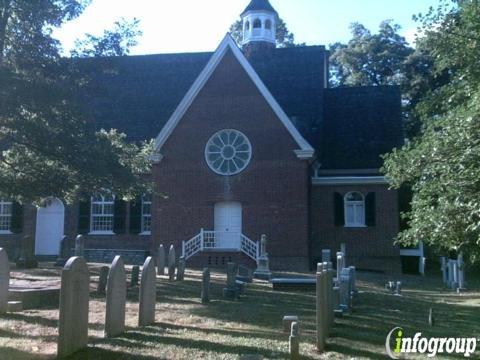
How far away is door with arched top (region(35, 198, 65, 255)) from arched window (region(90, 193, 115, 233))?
1.73 meters

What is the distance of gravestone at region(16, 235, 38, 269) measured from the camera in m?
21.2

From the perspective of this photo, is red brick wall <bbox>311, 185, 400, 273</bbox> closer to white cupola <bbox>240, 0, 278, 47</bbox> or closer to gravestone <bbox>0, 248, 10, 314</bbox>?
white cupola <bbox>240, 0, 278, 47</bbox>

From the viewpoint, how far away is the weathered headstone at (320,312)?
28.0ft

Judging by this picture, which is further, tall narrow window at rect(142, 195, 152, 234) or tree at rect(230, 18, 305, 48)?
tree at rect(230, 18, 305, 48)

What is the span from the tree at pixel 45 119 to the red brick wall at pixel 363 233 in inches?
553

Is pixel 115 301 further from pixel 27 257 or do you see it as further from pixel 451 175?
pixel 27 257

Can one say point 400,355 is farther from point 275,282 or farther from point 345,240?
point 345,240

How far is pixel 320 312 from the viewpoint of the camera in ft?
28.1

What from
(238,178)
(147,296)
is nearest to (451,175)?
(147,296)

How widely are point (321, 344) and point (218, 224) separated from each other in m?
Result: 19.5

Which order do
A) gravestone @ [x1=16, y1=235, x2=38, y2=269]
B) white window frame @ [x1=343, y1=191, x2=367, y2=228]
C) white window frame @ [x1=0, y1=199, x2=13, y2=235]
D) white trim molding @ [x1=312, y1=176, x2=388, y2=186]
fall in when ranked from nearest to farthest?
gravestone @ [x1=16, y1=235, x2=38, y2=269] < white trim molding @ [x1=312, y1=176, x2=388, y2=186] < white window frame @ [x1=343, y1=191, x2=367, y2=228] < white window frame @ [x1=0, y1=199, x2=13, y2=235]

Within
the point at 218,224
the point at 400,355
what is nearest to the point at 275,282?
the point at 400,355

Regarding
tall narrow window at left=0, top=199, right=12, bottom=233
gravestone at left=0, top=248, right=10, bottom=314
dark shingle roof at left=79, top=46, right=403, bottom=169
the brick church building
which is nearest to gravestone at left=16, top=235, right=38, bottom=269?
the brick church building

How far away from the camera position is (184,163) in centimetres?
2814
